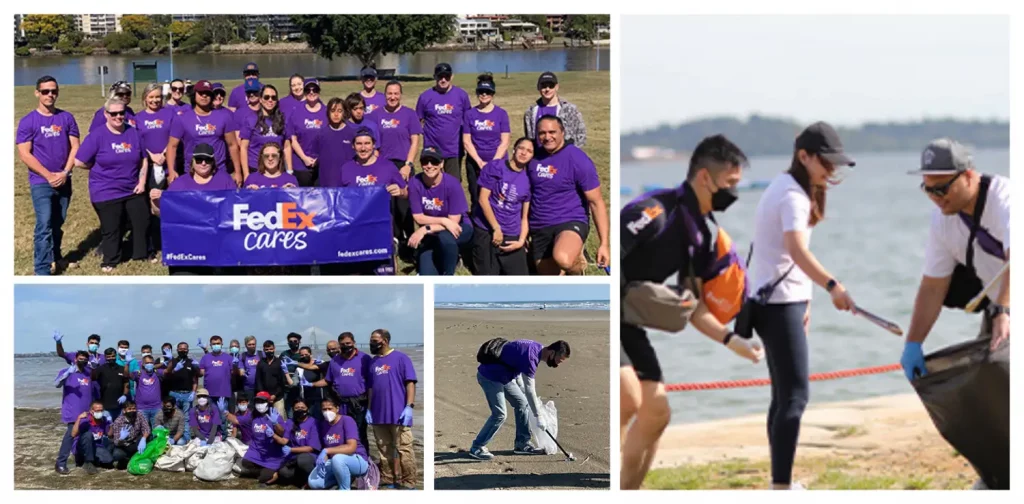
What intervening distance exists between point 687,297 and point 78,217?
5052mm

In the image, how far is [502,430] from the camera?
8.71 meters

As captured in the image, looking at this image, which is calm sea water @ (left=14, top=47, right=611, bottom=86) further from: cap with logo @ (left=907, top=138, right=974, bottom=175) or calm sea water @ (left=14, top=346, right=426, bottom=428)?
cap with logo @ (left=907, top=138, right=974, bottom=175)

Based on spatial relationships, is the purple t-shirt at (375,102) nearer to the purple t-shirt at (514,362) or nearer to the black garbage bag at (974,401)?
the purple t-shirt at (514,362)

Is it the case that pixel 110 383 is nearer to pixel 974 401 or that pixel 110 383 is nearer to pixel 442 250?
pixel 442 250

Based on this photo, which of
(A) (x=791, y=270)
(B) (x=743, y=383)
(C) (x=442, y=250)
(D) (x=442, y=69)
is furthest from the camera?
(D) (x=442, y=69)

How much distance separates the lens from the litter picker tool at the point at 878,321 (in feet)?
26.5

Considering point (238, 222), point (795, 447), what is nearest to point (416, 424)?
point (238, 222)

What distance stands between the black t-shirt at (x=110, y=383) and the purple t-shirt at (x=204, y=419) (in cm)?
58

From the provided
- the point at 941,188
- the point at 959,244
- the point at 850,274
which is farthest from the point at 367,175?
the point at 959,244

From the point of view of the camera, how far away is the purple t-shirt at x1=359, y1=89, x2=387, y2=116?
30.3 feet

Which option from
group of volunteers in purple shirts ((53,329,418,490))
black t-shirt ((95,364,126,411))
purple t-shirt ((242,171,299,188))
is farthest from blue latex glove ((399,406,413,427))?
black t-shirt ((95,364,126,411))

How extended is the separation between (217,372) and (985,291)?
587 cm

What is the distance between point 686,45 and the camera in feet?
26.8

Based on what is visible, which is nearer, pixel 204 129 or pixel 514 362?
pixel 514 362
